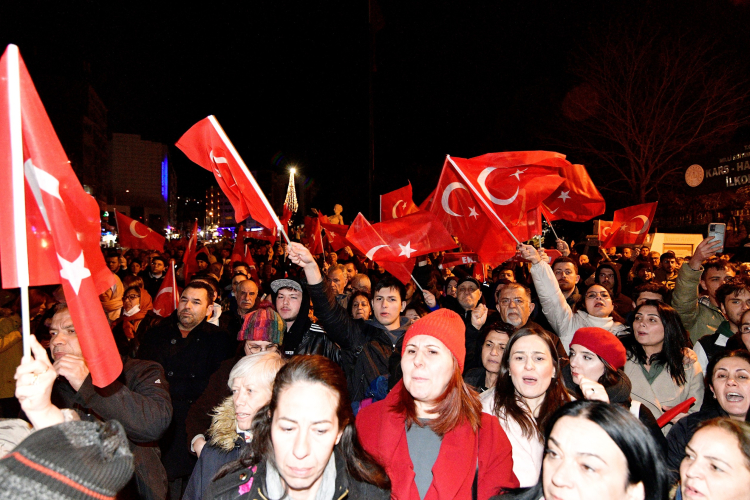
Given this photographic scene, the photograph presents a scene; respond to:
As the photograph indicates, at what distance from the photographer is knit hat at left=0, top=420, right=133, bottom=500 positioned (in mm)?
1119

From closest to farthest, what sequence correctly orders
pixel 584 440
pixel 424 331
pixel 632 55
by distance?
pixel 584 440, pixel 424 331, pixel 632 55

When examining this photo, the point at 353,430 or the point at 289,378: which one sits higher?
the point at 289,378

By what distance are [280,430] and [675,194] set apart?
72.8 ft

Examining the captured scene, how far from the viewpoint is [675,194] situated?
20312 millimetres

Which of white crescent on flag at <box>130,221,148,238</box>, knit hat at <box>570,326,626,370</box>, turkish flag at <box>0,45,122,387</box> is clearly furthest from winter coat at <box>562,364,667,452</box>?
white crescent on flag at <box>130,221,148,238</box>

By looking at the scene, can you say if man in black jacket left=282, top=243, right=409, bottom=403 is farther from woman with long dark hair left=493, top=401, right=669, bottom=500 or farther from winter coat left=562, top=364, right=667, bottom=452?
woman with long dark hair left=493, top=401, right=669, bottom=500

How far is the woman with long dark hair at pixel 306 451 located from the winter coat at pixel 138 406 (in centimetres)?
56

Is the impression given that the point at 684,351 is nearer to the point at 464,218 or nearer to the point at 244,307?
the point at 464,218

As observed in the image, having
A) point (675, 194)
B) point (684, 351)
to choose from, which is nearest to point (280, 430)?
point (684, 351)

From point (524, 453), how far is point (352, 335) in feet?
6.11

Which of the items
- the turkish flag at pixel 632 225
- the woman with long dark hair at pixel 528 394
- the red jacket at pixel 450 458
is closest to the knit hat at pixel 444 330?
the red jacket at pixel 450 458

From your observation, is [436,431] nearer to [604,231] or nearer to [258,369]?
[258,369]

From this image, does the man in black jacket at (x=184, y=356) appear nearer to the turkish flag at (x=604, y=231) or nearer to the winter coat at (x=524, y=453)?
the winter coat at (x=524, y=453)

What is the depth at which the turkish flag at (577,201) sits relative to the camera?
25.6ft
